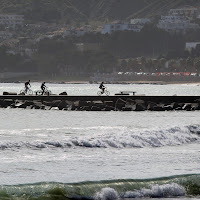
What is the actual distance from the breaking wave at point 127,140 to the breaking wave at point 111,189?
901 centimetres

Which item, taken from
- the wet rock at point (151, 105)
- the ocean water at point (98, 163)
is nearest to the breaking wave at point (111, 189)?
the ocean water at point (98, 163)

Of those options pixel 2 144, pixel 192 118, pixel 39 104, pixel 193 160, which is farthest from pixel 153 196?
pixel 39 104

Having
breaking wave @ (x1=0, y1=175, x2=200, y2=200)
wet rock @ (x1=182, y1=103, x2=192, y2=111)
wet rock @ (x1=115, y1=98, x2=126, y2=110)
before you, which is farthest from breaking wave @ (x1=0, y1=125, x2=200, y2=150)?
wet rock @ (x1=115, y1=98, x2=126, y2=110)

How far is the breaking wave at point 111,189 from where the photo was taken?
64.8ft

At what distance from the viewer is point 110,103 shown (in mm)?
64625

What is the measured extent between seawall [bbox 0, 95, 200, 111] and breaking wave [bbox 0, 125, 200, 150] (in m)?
24.7

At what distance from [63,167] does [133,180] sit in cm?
359

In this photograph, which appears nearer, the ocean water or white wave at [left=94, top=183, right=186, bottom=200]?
white wave at [left=94, top=183, right=186, bottom=200]

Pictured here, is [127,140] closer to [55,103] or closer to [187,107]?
[187,107]

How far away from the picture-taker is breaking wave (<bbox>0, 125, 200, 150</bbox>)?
1205 inches

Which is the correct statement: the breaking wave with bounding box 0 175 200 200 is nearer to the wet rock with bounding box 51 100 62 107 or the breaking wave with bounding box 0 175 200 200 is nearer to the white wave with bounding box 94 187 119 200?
the white wave with bounding box 94 187 119 200

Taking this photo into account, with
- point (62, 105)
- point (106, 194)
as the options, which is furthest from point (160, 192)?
point (62, 105)

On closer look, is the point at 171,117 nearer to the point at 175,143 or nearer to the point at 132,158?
the point at 175,143

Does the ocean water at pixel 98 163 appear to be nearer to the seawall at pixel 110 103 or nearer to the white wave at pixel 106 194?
the white wave at pixel 106 194
